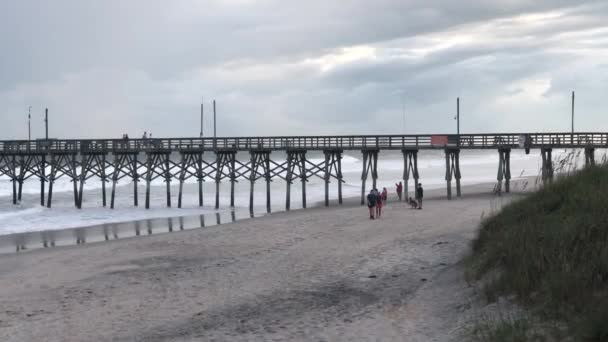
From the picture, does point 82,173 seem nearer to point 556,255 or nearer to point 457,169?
point 457,169

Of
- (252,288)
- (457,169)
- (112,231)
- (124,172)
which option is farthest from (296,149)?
(252,288)

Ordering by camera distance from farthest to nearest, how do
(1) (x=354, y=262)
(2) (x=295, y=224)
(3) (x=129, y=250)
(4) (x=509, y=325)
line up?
(2) (x=295, y=224) < (3) (x=129, y=250) < (1) (x=354, y=262) < (4) (x=509, y=325)

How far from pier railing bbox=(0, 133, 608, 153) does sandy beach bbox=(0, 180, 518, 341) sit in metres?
13.9

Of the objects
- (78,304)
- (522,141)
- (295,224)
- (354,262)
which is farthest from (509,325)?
(522,141)

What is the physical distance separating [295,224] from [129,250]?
604 cm

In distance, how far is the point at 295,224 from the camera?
23.1 m

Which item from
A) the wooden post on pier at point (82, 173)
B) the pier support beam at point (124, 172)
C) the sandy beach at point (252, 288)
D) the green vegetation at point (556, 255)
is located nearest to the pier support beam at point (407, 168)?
the sandy beach at point (252, 288)

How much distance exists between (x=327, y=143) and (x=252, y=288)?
80.9 feet

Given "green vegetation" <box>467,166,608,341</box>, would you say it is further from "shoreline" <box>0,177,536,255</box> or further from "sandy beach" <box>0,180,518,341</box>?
"shoreline" <box>0,177,536,255</box>

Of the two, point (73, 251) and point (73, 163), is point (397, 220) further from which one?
point (73, 163)

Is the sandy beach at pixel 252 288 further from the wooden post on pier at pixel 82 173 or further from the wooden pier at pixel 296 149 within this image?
the wooden post on pier at pixel 82 173

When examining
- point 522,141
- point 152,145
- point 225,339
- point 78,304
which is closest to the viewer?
point 225,339

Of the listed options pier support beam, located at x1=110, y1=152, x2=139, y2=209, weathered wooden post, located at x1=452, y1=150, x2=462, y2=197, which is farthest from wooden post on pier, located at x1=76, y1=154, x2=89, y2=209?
weathered wooden post, located at x1=452, y1=150, x2=462, y2=197

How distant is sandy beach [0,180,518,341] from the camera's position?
10.0 m
